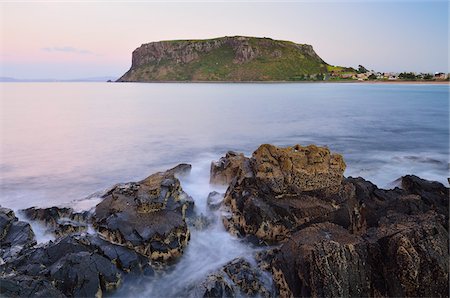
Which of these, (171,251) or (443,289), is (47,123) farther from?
(443,289)

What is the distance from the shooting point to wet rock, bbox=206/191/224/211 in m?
9.17

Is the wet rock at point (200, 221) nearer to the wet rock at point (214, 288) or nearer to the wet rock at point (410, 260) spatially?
the wet rock at point (214, 288)

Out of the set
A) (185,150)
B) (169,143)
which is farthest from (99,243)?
(169,143)

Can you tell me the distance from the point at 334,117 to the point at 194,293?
2967cm

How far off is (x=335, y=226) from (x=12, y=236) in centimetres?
661

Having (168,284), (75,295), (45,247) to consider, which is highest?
(45,247)

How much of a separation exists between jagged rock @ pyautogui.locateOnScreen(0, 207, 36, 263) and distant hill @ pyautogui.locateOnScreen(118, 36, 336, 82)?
135m

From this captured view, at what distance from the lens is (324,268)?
216 inches

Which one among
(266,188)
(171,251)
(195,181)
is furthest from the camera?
(195,181)

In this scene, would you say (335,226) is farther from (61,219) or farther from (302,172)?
(61,219)

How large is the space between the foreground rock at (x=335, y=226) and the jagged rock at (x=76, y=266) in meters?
2.63

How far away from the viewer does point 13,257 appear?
21.3 ft

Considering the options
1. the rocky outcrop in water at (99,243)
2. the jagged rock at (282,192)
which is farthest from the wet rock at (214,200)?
the rocky outcrop in water at (99,243)

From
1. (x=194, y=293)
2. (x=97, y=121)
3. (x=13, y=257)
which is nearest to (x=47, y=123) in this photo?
(x=97, y=121)
